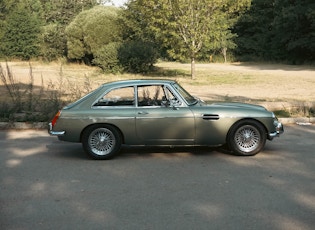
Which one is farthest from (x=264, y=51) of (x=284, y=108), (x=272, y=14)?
(x=284, y=108)

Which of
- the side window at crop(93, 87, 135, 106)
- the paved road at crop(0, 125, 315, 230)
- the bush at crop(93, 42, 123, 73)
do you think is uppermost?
the bush at crop(93, 42, 123, 73)

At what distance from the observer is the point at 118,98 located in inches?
304

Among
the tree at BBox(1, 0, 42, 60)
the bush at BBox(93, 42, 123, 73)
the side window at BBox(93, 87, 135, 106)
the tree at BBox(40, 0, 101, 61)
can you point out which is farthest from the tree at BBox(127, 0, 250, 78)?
the tree at BBox(1, 0, 42, 60)

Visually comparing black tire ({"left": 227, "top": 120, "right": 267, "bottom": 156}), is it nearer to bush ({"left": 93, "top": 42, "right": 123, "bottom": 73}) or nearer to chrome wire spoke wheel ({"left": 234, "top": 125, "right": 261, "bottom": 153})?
chrome wire spoke wheel ({"left": 234, "top": 125, "right": 261, "bottom": 153})

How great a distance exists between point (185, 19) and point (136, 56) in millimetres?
5874

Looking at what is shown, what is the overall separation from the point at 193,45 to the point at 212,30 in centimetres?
159

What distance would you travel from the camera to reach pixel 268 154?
7754 mm

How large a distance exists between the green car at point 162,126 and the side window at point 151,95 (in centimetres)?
3

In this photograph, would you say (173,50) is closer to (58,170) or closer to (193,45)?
(193,45)

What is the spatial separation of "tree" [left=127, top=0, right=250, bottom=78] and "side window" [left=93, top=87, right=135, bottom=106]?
2082cm

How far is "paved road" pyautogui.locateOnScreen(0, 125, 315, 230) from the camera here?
179 inches

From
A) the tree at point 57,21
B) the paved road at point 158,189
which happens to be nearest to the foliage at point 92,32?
the tree at point 57,21

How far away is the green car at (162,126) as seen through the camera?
7.41m

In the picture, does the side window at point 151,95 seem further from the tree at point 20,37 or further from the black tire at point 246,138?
the tree at point 20,37
